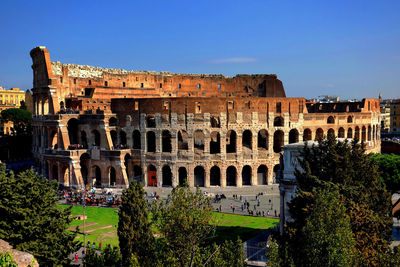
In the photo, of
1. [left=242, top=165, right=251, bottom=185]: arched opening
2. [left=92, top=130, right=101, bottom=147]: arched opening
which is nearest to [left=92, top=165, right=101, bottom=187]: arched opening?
[left=92, top=130, right=101, bottom=147]: arched opening

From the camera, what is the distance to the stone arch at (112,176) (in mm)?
50562

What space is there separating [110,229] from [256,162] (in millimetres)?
22543

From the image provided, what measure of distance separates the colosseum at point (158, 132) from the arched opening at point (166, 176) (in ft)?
0.99

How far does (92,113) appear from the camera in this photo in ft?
172

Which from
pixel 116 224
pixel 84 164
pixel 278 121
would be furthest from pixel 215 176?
pixel 116 224

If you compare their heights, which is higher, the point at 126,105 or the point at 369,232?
the point at 126,105

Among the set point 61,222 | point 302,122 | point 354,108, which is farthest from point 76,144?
point 354,108

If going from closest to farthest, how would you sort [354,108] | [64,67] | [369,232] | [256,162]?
[369,232]
[256,162]
[64,67]
[354,108]

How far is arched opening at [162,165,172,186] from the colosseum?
0.99ft

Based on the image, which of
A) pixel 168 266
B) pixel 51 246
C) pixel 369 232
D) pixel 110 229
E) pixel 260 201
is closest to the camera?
pixel 168 266

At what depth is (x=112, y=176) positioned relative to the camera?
2104 inches

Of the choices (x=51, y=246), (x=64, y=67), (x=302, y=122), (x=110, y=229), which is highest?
(x=64, y=67)

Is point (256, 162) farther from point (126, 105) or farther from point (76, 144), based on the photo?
point (76, 144)

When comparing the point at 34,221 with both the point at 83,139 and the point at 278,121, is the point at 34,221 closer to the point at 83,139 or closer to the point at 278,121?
the point at 83,139
